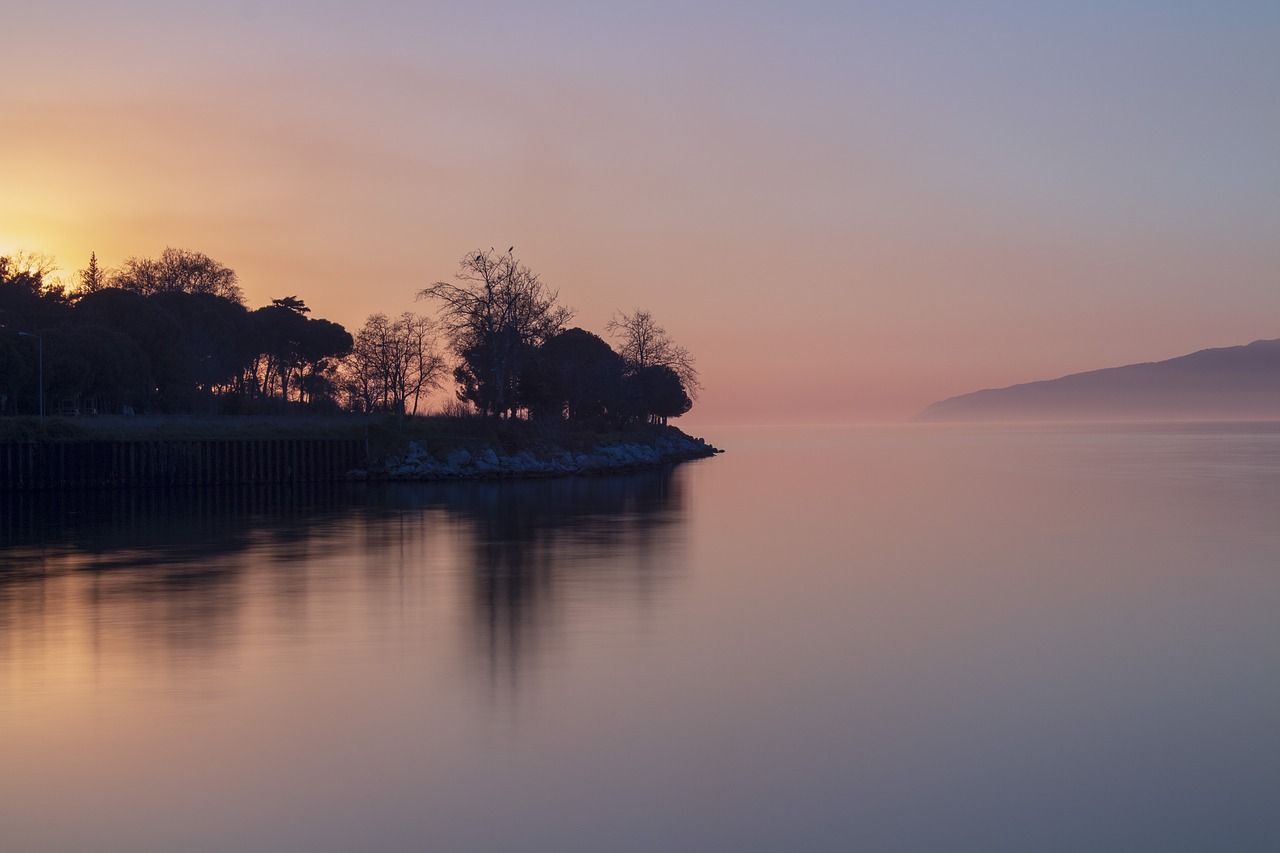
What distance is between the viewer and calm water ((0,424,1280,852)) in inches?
326

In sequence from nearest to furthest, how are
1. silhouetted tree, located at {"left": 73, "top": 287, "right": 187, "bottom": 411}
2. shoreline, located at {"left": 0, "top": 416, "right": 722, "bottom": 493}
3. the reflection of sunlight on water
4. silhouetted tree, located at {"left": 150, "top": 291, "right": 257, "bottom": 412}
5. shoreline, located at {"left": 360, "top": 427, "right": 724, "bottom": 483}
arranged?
the reflection of sunlight on water → shoreline, located at {"left": 0, "top": 416, "right": 722, "bottom": 493} → shoreline, located at {"left": 360, "top": 427, "right": 724, "bottom": 483} → silhouetted tree, located at {"left": 73, "top": 287, "right": 187, "bottom": 411} → silhouetted tree, located at {"left": 150, "top": 291, "right": 257, "bottom": 412}

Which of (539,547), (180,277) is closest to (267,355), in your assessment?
(180,277)

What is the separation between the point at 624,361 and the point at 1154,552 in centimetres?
7248

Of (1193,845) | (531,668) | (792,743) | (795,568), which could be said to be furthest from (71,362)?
(1193,845)

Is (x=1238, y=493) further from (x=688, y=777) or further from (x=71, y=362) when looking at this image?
(x=71, y=362)

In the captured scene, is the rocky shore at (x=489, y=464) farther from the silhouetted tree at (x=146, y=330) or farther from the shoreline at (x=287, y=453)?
the silhouetted tree at (x=146, y=330)

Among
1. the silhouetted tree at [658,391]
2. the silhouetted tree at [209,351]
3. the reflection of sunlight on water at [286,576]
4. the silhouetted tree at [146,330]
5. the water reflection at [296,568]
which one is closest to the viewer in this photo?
the reflection of sunlight on water at [286,576]

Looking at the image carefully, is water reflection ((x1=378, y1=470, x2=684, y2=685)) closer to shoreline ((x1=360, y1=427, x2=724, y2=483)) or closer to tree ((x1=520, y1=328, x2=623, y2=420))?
shoreline ((x1=360, y1=427, x2=724, y2=483))

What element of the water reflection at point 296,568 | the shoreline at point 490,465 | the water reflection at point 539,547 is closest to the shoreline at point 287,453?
the shoreline at point 490,465

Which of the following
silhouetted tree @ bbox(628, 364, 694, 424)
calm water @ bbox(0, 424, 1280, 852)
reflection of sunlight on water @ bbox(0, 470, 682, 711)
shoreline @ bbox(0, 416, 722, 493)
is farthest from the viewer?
silhouetted tree @ bbox(628, 364, 694, 424)

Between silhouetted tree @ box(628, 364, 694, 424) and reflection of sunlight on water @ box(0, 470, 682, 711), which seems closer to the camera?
reflection of sunlight on water @ box(0, 470, 682, 711)

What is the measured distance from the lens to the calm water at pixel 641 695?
8273 mm

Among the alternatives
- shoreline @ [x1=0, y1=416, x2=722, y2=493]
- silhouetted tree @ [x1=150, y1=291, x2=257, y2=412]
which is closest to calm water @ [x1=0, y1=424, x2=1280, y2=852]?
shoreline @ [x1=0, y1=416, x2=722, y2=493]

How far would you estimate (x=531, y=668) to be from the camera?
1313 cm
